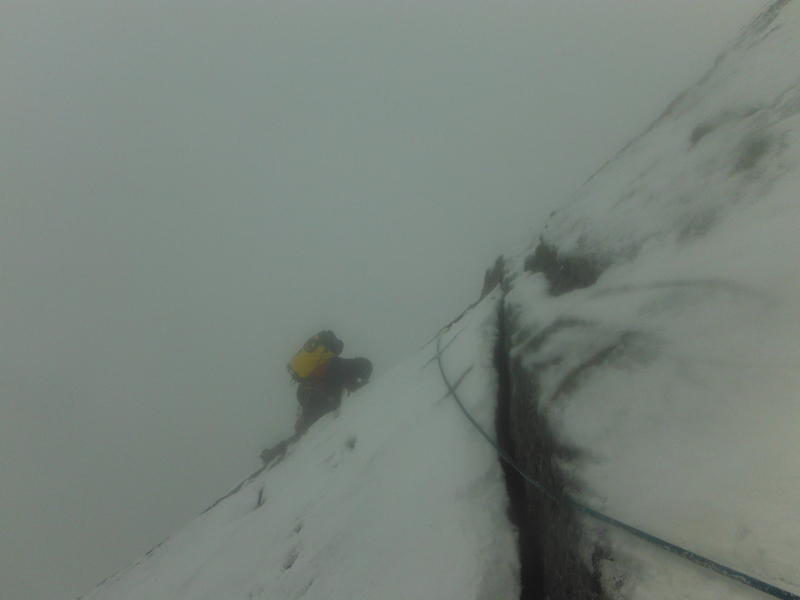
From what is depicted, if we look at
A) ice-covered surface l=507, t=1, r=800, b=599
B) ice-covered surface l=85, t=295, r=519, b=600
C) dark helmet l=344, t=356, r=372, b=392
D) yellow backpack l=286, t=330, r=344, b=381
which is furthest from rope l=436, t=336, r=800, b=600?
dark helmet l=344, t=356, r=372, b=392

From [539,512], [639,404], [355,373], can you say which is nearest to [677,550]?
[639,404]

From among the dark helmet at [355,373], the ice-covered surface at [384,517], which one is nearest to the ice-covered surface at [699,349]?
the ice-covered surface at [384,517]

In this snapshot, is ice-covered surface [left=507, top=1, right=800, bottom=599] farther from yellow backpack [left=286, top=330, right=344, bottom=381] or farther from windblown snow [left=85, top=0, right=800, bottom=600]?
yellow backpack [left=286, top=330, right=344, bottom=381]

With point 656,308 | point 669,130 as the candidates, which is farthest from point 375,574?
point 669,130

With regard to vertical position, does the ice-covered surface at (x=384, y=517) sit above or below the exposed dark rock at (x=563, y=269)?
below

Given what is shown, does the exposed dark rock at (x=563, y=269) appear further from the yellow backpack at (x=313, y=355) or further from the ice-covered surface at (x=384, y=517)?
the yellow backpack at (x=313, y=355)

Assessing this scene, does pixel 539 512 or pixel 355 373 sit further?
pixel 355 373

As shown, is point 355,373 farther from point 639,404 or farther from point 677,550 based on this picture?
point 677,550
